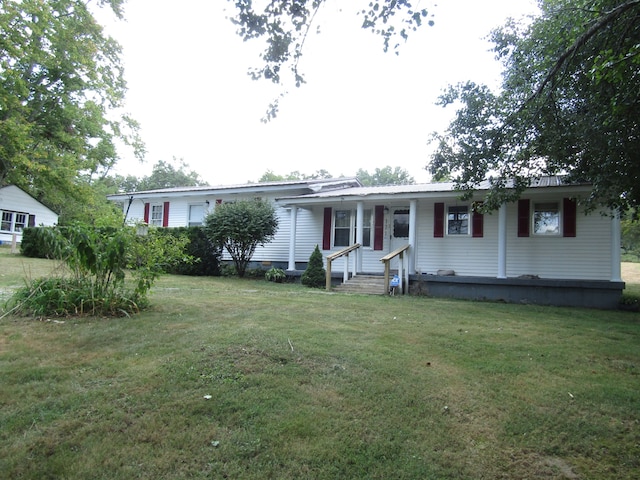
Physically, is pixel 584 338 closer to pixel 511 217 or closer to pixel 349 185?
pixel 511 217

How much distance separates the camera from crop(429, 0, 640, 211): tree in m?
5.18

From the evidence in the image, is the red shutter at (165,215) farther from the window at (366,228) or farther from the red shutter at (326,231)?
the window at (366,228)

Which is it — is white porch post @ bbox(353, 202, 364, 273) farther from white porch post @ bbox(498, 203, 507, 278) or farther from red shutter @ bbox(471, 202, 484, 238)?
white porch post @ bbox(498, 203, 507, 278)

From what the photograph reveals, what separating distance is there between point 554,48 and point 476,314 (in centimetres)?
466

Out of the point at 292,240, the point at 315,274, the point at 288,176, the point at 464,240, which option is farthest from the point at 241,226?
the point at 288,176

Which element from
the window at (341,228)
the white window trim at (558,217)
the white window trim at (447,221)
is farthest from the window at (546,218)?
the window at (341,228)

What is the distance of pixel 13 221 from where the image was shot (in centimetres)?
2623

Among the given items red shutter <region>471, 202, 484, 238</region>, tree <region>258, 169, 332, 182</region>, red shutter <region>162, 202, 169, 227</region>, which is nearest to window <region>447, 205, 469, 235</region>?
red shutter <region>471, 202, 484, 238</region>

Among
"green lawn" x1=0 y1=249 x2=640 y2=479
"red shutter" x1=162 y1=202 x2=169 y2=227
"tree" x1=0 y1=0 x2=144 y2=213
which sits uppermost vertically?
"tree" x1=0 y1=0 x2=144 y2=213

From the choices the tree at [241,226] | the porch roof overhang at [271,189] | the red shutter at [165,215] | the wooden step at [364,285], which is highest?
the porch roof overhang at [271,189]

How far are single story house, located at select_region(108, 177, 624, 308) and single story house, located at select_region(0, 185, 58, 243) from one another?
20.6m

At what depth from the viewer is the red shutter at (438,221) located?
12102 mm

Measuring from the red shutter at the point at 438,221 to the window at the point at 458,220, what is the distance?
238 mm

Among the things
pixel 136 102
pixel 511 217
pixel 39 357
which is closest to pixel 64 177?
pixel 136 102
